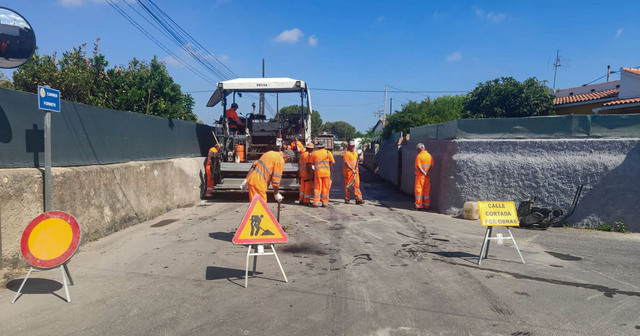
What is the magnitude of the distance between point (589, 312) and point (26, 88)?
1570cm

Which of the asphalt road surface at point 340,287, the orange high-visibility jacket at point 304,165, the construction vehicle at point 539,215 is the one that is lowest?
the asphalt road surface at point 340,287

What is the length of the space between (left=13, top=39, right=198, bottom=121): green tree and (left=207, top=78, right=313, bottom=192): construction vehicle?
2400 millimetres

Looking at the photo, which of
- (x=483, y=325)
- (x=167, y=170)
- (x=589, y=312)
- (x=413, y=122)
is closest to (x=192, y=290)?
(x=483, y=325)

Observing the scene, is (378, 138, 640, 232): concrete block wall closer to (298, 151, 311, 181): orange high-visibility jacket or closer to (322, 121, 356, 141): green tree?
(298, 151, 311, 181): orange high-visibility jacket

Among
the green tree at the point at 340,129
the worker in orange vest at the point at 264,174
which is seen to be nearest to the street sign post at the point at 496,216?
the worker in orange vest at the point at 264,174

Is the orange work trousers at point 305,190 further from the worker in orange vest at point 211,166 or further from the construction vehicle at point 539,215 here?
the construction vehicle at point 539,215

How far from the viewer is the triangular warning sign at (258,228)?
5.24 metres

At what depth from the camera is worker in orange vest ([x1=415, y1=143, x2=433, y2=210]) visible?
10984 millimetres

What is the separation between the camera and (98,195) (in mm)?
7516

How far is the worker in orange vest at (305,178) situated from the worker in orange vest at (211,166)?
2515 mm

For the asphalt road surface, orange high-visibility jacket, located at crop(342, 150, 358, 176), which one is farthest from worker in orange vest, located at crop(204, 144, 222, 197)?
the asphalt road surface

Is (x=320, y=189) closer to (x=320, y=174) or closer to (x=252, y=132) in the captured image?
(x=320, y=174)

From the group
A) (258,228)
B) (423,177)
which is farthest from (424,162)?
(258,228)

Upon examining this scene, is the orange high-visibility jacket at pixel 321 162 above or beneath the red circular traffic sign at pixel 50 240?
above
